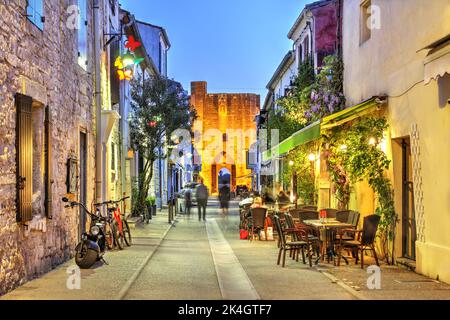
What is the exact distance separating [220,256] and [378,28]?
5.99m

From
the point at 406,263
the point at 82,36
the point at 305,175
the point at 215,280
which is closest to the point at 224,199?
the point at 305,175

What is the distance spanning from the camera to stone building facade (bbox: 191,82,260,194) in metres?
76.1

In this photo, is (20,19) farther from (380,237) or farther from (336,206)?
(336,206)

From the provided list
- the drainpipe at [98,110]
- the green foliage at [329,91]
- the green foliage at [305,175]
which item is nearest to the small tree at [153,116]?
the green foliage at [305,175]

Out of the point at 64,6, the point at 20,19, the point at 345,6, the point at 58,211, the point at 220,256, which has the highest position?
the point at 345,6

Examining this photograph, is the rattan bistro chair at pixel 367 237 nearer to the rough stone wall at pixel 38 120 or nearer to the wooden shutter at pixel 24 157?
the rough stone wall at pixel 38 120

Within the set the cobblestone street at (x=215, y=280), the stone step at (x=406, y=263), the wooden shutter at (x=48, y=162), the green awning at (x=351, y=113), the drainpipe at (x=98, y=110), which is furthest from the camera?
the drainpipe at (x=98, y=110)

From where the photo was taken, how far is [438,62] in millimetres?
8852

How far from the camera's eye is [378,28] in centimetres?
1358

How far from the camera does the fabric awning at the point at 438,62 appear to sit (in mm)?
8623

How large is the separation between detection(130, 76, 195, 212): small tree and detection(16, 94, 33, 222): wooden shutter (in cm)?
1553

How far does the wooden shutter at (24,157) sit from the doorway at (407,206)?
6.87m

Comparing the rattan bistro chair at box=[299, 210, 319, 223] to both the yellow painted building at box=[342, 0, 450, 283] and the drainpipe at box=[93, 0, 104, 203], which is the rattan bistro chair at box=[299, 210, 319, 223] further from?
the drainpipe at box=[93, 0, 104, 203]
